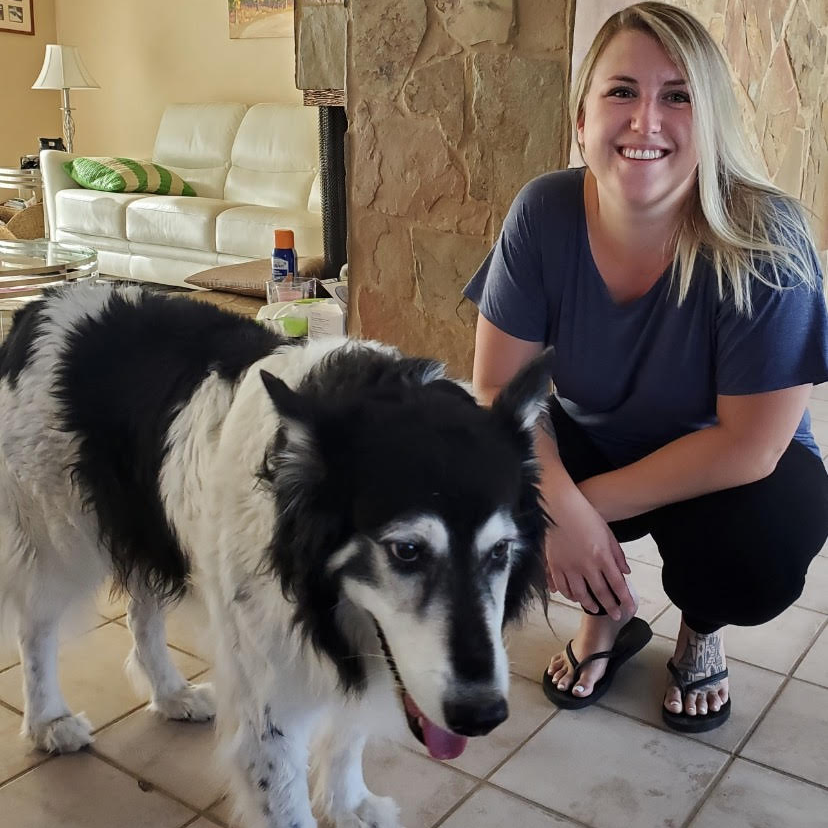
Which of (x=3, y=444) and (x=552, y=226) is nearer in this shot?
(x=3, y=444)

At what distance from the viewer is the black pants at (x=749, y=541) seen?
1.62 m

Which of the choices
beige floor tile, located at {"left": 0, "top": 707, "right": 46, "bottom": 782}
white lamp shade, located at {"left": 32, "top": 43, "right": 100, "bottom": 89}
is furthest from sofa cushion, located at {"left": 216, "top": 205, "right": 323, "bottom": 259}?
beige floor tile, located at {"left": 0, "top": 707, "right": 46, "bottom": 782}

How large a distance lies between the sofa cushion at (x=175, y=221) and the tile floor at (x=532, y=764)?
3868 mm

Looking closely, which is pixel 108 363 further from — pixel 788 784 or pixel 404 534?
pixel 788 784

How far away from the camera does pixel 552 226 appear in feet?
5.60

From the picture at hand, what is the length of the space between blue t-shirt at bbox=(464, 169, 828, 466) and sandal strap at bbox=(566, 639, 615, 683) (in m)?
0.40

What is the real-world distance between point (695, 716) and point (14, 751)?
49.9 inches

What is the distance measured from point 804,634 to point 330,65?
2402 millimetres

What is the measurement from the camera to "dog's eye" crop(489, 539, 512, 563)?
109cm

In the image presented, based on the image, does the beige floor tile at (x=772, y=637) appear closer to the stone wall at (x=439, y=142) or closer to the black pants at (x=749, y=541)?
the black pants at (x=749, y=541)

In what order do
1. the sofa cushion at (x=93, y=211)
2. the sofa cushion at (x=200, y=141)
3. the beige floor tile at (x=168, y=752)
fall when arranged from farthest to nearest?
1. the sofa cushion at (x=200, y=141)
2. the sofa cushion at (x=93, y=211)
3. the beige floor tile at (x=168, y=752)

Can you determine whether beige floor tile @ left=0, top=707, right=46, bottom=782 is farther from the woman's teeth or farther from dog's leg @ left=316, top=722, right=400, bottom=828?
the woman's teeth

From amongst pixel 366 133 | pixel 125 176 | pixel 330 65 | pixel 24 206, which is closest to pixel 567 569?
pixel 366 133

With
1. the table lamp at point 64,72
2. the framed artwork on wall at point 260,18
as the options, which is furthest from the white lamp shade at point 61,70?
the framed artwork on wall at point 260,18
